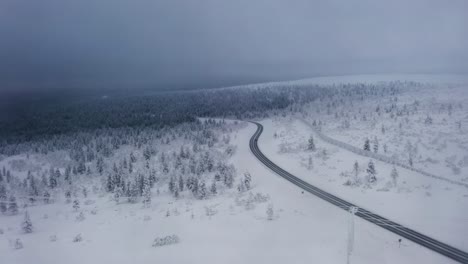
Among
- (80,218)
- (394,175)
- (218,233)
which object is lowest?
(80,218)

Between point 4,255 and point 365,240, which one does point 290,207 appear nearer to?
point 365,240

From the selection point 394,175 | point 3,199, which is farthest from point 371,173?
point 3,199

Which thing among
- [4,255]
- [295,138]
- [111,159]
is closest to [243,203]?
[4,255]

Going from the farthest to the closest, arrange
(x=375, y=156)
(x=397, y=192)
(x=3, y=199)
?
1. (x=3, y=199)
2. (x=375, y=156)
3. (x=397, y=192)

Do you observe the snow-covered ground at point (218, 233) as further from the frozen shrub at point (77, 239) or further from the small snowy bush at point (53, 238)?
the small snowy bush at point (53, 238)

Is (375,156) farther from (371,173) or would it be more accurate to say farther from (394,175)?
(394,175)

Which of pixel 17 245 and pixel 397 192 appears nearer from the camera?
pixel 17 245
